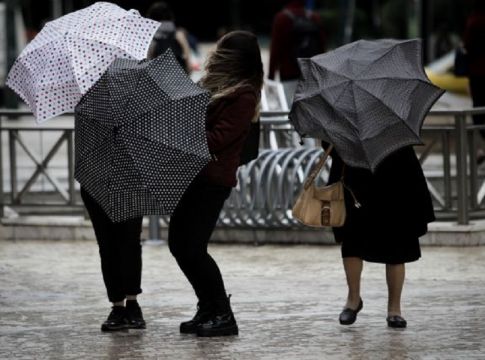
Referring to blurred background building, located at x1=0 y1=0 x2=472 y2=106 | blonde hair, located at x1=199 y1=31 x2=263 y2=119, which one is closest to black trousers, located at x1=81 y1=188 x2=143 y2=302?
blonde hair, located at x1=199 y1=31 x2=263 y2=119

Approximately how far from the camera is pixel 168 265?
11.3m

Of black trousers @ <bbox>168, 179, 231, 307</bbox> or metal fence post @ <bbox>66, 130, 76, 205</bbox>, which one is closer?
black trousers @ <bbox>168, 179, 231, 307</bbox>

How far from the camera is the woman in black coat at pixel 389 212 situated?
8.36 m

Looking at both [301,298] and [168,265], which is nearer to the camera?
[301,298]

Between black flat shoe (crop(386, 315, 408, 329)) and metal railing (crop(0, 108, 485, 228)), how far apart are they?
130 inches

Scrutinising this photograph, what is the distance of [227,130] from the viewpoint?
8.01 meters

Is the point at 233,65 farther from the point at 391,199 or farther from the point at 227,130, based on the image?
the point at 391,199

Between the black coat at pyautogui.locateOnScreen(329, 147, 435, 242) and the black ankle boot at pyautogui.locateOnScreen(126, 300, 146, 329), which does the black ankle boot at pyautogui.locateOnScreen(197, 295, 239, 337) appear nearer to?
the black ankle boot at pyautogui.locateOnScreen(126, 300, 146, 329)

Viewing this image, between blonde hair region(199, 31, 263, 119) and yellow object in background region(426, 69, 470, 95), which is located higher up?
blonde hair region(199, 31, 263, 119)

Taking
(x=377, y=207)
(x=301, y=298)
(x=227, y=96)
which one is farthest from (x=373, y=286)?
(x=227, y=96)

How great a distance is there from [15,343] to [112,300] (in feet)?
1.97

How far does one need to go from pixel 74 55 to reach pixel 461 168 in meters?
4.37

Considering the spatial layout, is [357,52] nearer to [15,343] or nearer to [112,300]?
[112,300]

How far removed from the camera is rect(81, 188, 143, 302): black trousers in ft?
27.5
